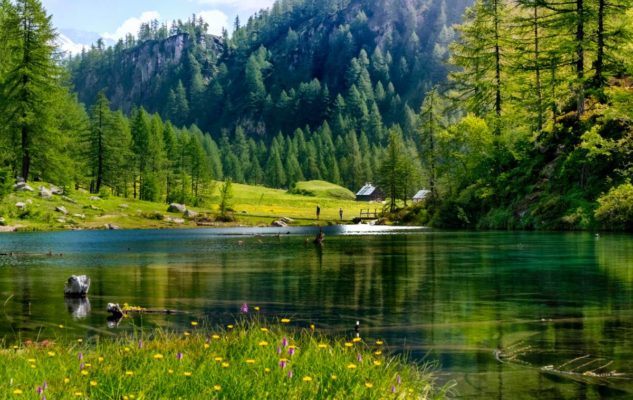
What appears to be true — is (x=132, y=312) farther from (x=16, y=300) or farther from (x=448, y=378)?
(x=448, y=378)

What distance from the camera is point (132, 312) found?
16.4 metres

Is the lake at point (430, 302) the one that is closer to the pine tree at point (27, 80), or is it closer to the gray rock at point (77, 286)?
the gray rock at point (77, 286)

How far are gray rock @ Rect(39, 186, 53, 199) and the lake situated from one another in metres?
49.5

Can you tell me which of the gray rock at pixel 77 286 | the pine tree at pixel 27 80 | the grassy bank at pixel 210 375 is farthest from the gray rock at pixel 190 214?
the grassy bank at pixel 210 375

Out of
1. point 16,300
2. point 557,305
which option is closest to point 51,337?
point 16,300

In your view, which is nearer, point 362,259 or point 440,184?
point 362,259

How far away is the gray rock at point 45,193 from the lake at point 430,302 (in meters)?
49.5

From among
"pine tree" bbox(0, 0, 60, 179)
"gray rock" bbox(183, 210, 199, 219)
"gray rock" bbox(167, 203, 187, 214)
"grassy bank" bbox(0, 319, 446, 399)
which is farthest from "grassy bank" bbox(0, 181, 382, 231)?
"grassy bank" bbox(0, 319, 446, 399)

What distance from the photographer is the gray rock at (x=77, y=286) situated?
1941cm

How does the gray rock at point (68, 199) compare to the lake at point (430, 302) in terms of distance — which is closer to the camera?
the lake at point (430, 302)

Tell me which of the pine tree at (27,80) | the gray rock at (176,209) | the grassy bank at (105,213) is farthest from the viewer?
the gray rock at (176,209)

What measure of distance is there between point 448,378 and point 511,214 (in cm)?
5561

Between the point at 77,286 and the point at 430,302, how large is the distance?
33.2 feet

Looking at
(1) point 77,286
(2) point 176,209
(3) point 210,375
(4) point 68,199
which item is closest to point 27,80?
(4) point 68,199
